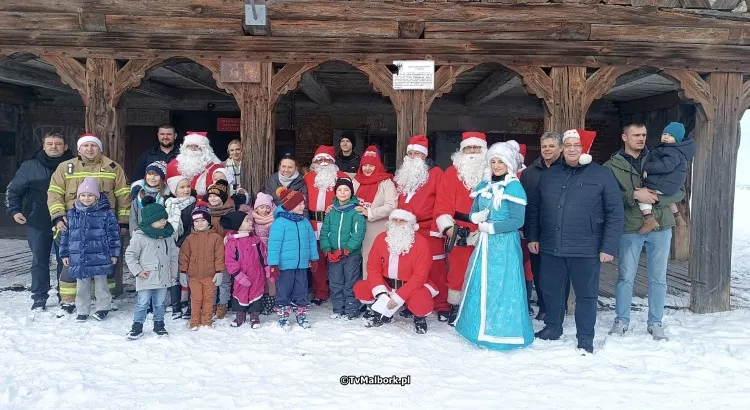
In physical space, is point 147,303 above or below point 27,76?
below

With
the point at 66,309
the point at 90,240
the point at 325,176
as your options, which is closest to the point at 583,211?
the point at 325,176

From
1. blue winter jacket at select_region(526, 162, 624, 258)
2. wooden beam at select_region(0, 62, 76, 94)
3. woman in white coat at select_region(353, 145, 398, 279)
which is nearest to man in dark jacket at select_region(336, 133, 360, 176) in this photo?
woman in white coat at select_region(353, 145, 398, 279)

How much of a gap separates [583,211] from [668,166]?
3.24 ft

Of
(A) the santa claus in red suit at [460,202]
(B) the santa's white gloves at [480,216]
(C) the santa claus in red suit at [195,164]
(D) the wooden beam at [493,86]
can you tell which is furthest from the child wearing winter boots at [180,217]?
(D) the wooden beam at [493,86]

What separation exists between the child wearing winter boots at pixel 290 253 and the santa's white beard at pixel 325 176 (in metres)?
0.62

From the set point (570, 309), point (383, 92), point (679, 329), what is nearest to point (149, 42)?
point (383, 92)

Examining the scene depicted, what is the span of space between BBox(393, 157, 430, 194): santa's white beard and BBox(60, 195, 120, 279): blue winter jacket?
3053mm

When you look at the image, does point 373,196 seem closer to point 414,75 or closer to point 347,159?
point 347,159

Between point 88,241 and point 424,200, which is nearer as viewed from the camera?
point 88,241

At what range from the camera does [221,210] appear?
486cm

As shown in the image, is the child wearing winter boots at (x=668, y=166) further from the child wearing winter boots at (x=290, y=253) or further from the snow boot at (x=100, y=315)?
the snow boot at (x=100, y=315)

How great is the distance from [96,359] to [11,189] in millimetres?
2559

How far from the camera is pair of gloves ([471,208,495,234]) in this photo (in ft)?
14.2

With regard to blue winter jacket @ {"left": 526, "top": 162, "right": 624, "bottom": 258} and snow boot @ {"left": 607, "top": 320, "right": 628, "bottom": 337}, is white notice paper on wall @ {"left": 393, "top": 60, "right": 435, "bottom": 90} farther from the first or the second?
snow boot @ {"left": 607, "top": 320, "right": 628, "bottom": 337}
